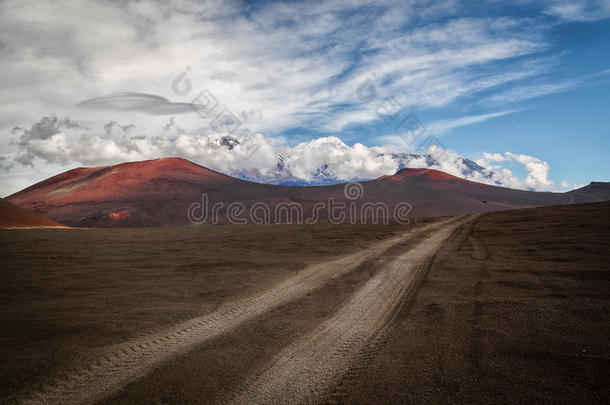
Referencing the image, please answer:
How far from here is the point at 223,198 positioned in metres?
69.8

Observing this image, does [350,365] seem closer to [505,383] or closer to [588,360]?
[505,383]

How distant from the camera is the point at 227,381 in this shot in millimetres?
3551

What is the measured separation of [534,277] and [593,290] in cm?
125

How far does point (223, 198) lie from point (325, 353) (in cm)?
6794

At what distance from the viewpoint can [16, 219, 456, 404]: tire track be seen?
11.1 ft

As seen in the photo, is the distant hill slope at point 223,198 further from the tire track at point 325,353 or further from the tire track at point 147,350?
the tire track at point 147,350

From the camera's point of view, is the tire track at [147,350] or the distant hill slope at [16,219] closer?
the tire track at [147,350]

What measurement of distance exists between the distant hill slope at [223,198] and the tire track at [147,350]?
1694 inches

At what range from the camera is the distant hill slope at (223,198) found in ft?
183

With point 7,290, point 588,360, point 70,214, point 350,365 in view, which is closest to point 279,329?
point 350,365
